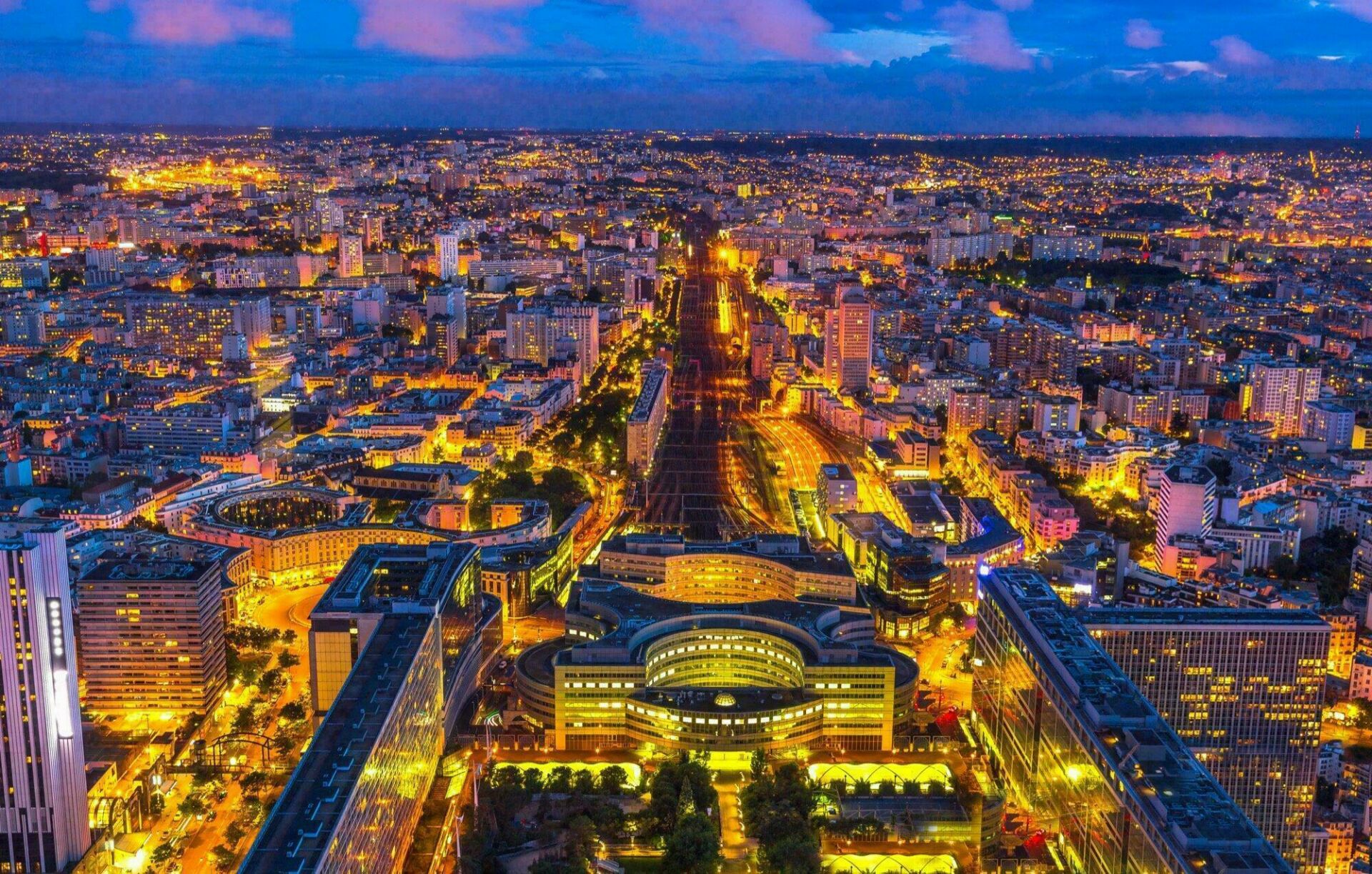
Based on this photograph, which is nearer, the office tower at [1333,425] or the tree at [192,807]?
Result: the tree at [192,807]

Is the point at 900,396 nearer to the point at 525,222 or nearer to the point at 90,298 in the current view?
the point at 90,298

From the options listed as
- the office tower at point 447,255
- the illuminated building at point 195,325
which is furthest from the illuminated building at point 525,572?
the office tower at point 447,255

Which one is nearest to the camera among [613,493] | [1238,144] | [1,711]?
[1,711]

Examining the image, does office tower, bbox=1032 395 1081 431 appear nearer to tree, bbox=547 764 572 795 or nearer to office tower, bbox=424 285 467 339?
office tower, bbox=424 285 467 339

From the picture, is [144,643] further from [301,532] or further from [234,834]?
[301,532]

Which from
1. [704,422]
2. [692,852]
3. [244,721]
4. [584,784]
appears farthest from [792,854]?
[704,422]

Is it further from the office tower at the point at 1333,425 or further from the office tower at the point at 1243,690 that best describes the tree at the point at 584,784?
the office tower at the point at 1333,425

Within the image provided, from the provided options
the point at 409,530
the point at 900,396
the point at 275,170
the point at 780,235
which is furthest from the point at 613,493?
the point at 275,170
